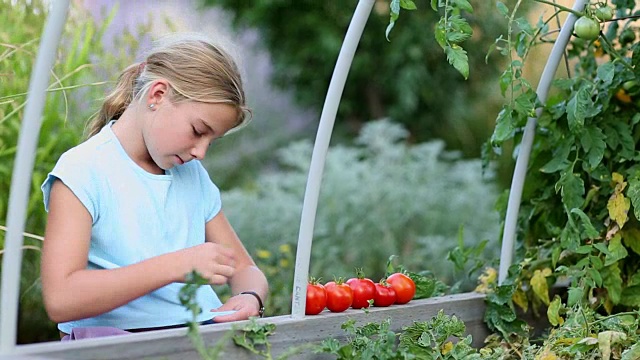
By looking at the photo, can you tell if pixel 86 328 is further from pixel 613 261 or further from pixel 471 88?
pixel 471 88

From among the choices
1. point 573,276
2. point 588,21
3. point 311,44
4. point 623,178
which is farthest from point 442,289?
point 311,44

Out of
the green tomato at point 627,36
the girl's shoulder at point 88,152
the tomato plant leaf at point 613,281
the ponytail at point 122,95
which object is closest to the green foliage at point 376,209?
the green tomato at point 627,36

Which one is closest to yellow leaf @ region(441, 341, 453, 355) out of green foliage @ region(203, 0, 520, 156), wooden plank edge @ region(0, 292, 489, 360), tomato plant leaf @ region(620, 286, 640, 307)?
wooden plank edge @ region(0, 292, 489, 360)

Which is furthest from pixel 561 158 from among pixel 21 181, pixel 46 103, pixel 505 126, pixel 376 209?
pixel 376 209

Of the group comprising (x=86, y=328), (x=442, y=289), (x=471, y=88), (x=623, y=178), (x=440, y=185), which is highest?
(x=471, y=88)

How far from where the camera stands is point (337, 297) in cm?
212

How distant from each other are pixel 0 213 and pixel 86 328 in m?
1.64

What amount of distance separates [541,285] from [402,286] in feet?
1.49

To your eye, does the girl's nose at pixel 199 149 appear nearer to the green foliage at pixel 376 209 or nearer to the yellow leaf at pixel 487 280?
the yellow leaf at pixel 487 280

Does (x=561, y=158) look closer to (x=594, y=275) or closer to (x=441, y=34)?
(x=594, y=275)

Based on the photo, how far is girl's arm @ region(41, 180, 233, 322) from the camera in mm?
1734

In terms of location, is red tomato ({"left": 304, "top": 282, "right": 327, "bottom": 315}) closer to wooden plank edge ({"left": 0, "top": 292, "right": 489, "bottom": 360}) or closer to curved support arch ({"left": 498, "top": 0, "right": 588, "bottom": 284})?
wooden plank edge ({"left": 0, "top": 292, "right": 489, "bottom": 360})

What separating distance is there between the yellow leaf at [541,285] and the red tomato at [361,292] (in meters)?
0.54

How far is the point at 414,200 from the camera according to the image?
586cm
